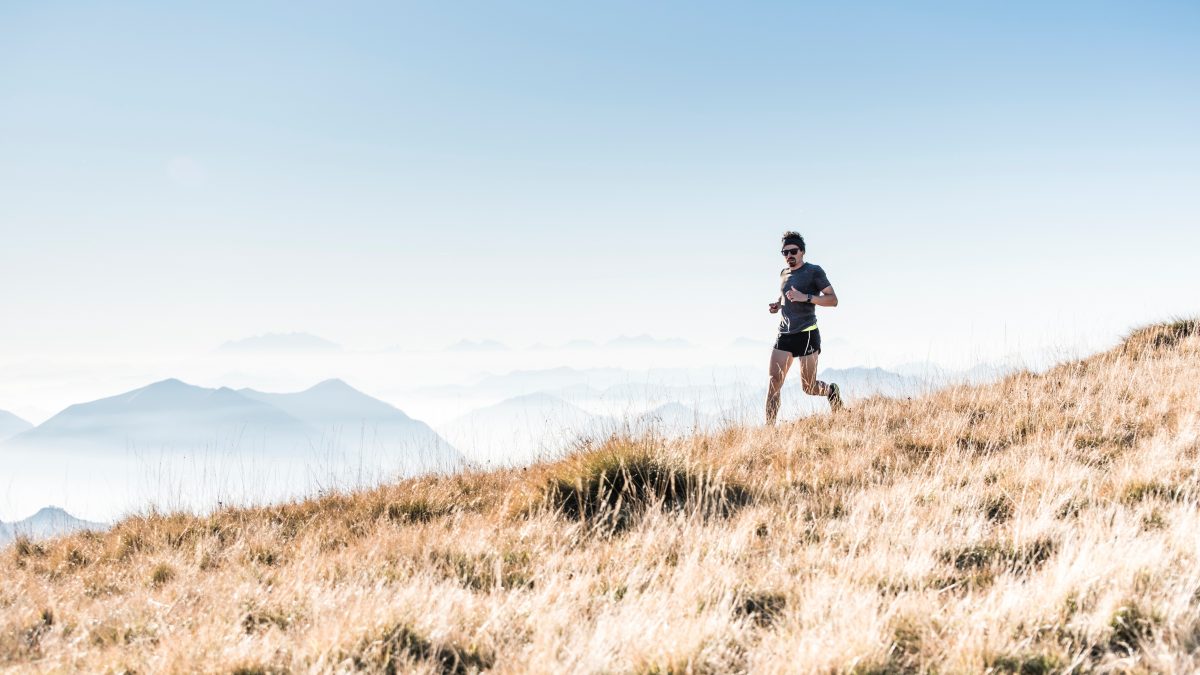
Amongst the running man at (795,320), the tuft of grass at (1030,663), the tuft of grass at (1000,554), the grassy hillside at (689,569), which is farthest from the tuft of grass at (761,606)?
the running man at (795,320)

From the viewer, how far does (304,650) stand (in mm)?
2895

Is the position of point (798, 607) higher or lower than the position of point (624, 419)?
lower

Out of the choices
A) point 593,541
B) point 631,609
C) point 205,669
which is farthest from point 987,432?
point 205,669

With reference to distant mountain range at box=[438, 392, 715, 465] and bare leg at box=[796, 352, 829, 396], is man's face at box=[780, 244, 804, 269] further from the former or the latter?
distant mountain range at box=[438, 392, 715, 465]

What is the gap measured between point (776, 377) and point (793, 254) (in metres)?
1.64

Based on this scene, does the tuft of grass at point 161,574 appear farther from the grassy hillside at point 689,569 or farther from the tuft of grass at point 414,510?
the tuft of grass at point 414,510

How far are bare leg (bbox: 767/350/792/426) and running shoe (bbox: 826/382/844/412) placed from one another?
2.49 ft

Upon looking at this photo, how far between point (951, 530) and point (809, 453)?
8.25 ft

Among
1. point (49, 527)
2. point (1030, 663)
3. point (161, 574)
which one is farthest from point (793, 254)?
point (49, 527)

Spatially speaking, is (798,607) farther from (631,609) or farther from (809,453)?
(809,453)

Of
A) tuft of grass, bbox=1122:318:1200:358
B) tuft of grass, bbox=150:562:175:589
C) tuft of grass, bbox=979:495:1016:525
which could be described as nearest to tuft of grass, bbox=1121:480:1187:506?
tuft of grass, bbox=979:495:1016:525

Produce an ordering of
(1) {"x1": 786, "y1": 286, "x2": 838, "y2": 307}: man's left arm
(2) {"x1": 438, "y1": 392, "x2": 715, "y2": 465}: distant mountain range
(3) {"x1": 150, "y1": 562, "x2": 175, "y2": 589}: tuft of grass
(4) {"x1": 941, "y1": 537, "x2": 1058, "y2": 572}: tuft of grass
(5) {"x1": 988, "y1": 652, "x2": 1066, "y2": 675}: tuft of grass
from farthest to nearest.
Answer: (1) {"x1": 786, "y1": 286, "x2": 838, "y2": 307}: man's left arm, (2) {"x1": 438, "y1": 392, "x2": 715, "y2": 465}: distant mountain range, (3) {"x1": 150, "y1": 562, "x2": 175, "y2": 589}: tuft of grass, (4) {"x1": 941, "y1": 537, "x2": 1058, "y2": 572}: tuft of grass, (5) {"x1": 988, "y1": 652, "x2": 1066, "y2": 675}: tuft of grass

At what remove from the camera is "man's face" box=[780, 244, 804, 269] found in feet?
28.5

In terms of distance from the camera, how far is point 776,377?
8852 millimetres
